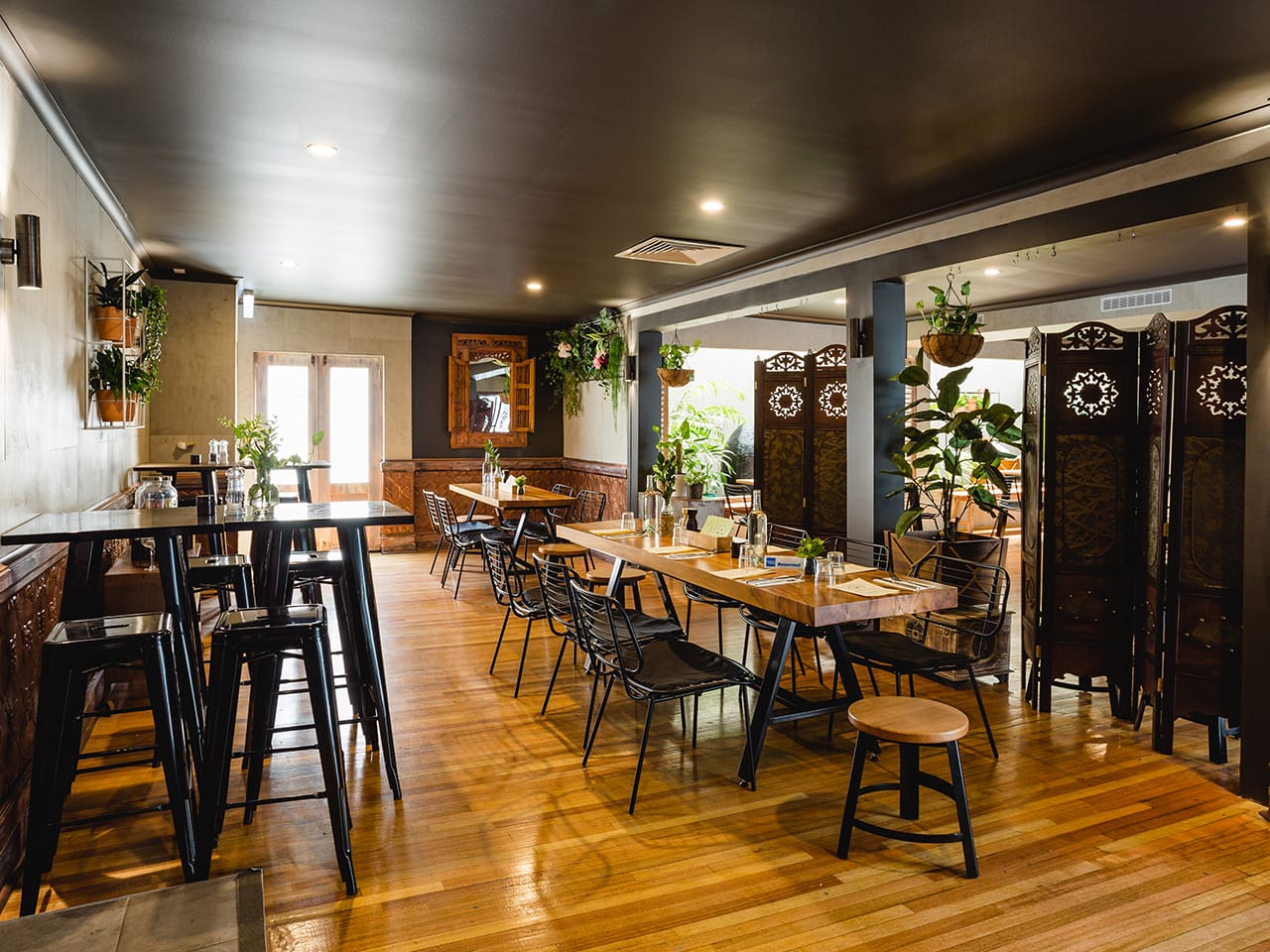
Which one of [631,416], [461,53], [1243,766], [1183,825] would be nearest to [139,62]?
[461,53]

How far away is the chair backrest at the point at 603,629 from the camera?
11.0ft

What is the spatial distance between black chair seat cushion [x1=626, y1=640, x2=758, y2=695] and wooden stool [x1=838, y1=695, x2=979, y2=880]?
1.97ft

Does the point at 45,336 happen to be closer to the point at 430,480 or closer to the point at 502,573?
the point at 502,573

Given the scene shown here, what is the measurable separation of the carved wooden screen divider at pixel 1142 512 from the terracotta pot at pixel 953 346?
0.39 metres

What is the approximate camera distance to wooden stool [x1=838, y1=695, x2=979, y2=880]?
2.72 m

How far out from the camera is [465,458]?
10.2 metres

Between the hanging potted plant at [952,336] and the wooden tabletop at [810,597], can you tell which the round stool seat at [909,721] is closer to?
the wooden tabletop at [810,597]

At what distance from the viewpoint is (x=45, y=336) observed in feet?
11.8

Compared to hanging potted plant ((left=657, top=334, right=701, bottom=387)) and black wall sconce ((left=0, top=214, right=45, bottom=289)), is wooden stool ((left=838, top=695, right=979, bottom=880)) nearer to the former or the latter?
black wall sconce ((left=0, top=214, right=45, bottom=289))

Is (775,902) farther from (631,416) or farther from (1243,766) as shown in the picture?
(631,416)

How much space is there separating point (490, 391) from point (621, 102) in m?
7.14

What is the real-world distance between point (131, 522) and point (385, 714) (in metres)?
1.16

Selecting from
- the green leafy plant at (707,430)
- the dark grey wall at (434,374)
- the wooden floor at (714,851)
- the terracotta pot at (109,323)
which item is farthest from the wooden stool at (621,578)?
the dark grey wall at (434,374)

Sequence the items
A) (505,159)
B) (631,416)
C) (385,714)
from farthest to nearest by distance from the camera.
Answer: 1. (631,416)
2. (505,159)
3. (385,714)
